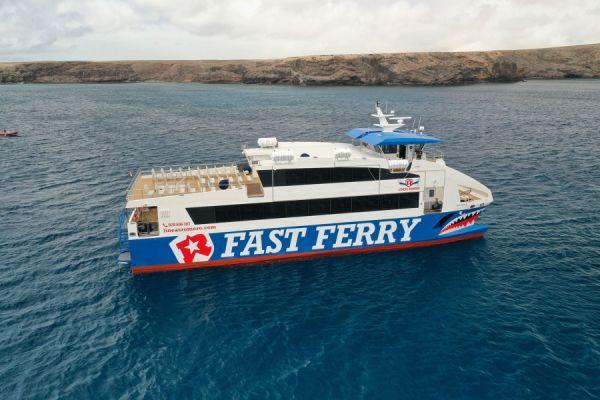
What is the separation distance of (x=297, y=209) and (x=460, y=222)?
11635 mm

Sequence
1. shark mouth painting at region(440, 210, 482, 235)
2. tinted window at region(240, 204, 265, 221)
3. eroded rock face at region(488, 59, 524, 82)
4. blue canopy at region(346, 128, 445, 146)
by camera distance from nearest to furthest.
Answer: tinted window at region(240, 204, 265, 221), blue canopy at region(346, 128, 445, 146), shark mouth painting at region(440, 210, 482, 235), eroded rock face at region(488, 59, 524, 82)

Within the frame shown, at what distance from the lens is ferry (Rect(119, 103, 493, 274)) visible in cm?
2361

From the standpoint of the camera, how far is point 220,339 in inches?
730

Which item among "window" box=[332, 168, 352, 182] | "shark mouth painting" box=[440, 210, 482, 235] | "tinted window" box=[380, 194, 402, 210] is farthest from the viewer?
"shark mouth painting" box=[440, 210, 482, 235]

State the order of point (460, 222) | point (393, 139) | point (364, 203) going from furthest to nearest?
point (460, 222) < point (393, 139) < point (364, 203)

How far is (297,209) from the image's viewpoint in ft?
81.3

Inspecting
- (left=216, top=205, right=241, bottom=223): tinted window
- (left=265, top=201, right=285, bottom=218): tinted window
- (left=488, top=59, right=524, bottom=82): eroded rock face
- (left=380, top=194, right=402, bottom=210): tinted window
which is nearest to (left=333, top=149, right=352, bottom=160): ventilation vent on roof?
(left=380, top=194, right=402, bottom=210): tinted window

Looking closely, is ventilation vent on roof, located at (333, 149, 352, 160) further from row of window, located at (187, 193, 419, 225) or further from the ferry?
row of window, located at (187, 193, 419, 225)

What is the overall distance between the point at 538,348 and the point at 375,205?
1170 cm

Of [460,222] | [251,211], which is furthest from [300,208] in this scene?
[460,222]

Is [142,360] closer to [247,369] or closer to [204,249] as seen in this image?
[247,369]

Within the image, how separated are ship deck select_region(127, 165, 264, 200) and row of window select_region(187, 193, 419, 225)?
3.76 ft

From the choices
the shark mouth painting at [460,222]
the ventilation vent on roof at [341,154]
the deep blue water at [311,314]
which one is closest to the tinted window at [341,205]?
the ventilation vent on roof at [341,154]

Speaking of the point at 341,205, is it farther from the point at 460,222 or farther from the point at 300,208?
the point at 460,222
